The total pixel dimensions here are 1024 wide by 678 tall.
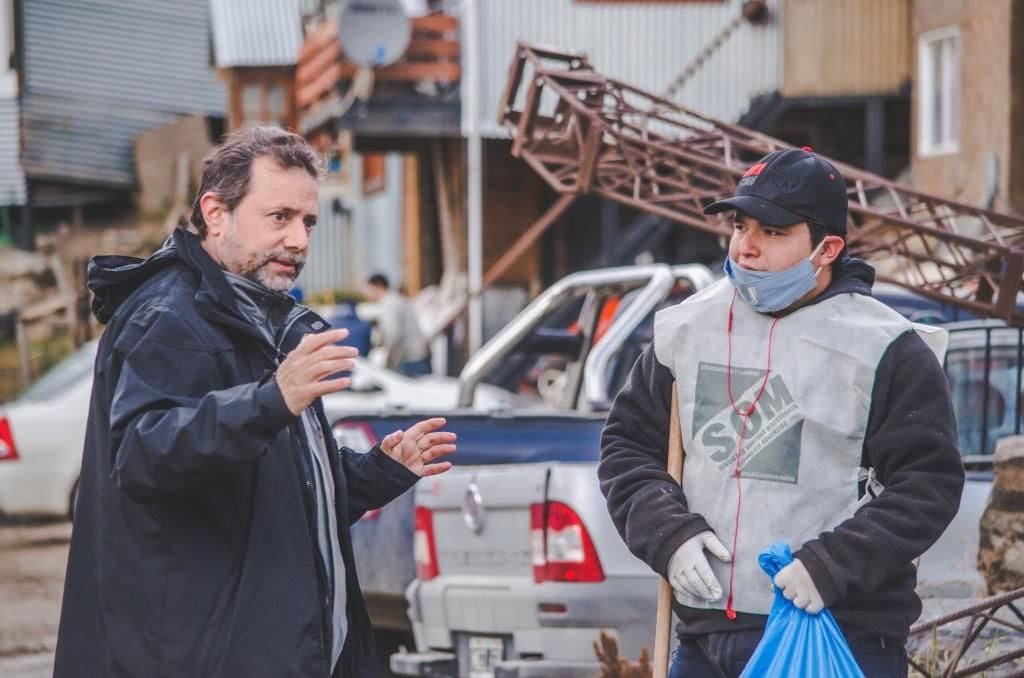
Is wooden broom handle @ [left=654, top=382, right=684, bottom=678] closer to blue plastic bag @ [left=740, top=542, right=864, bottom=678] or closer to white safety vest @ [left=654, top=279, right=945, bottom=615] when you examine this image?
white safety vest @ [left=654, top=279, right=945, bottom=615]

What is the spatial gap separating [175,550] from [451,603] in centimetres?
354

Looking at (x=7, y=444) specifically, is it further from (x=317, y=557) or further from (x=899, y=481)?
(x=899, y=481)

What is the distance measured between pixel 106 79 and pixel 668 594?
34273 mm

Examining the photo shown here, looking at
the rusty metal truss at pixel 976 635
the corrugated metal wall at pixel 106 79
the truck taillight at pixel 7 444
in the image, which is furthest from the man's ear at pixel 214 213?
the corrugated metal wall at pixel 106 79

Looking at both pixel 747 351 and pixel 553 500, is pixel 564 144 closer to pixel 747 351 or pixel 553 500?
pixel 553 500

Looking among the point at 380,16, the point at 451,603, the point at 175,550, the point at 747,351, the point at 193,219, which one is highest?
the point at 380,16

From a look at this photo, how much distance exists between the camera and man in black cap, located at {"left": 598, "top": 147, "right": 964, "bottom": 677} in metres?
3.46

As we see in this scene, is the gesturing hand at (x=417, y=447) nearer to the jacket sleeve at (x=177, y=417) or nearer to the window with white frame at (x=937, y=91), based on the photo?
the jacket sleeve at (x=177, y=417)

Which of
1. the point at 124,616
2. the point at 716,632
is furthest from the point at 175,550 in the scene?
the point at 716,632

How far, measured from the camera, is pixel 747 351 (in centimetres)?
364

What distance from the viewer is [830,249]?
3.70 metres

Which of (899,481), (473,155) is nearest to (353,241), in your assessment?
(473,155)

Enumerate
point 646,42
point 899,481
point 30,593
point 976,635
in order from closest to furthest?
point 899,481 → point 976,635 → point 30,593 → point 646,42

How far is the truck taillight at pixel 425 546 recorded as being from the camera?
7.00 m
